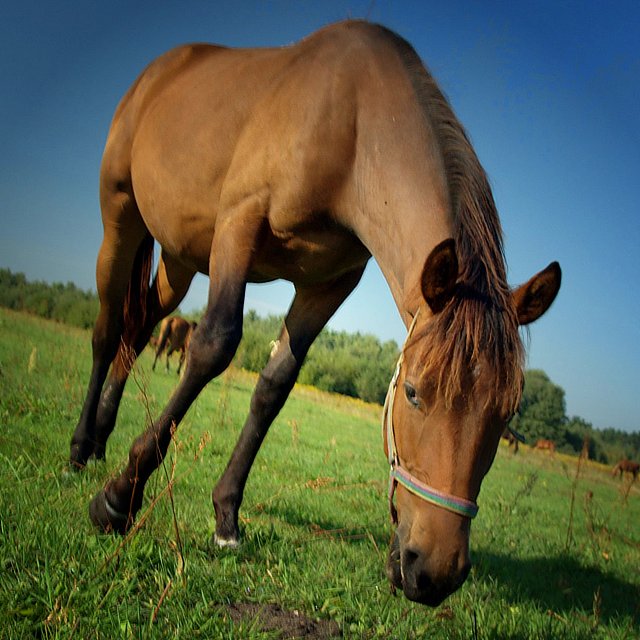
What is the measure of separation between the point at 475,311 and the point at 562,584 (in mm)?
3266

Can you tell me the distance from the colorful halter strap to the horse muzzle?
0.14 metres

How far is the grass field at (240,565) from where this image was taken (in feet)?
5.81

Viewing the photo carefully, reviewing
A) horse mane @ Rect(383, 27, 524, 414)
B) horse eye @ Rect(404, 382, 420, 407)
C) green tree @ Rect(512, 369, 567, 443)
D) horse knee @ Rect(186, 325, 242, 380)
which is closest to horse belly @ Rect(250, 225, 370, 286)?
horse knee @ Rect(186, 325, 242, 380)

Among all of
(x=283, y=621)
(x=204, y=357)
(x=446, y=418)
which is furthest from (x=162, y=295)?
(x=446, y=418)

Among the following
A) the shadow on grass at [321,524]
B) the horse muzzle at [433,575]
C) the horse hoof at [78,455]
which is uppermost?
the horse muzzle at [433,575]

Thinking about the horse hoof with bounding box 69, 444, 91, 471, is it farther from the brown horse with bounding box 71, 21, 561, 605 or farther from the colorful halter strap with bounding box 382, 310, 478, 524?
the colorful halter strap with bounding box 382, 310, 478, 524

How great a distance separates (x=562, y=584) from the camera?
156 inches

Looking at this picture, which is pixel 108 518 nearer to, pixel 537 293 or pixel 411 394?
pixel 411 394

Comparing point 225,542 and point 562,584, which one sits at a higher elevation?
point 225,542

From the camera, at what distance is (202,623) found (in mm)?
1805

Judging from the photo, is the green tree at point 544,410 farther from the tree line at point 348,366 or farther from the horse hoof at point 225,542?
the horse hoof at point 225,542

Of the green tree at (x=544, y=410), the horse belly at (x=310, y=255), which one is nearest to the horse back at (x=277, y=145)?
the horse belly at (x=310, y=255)

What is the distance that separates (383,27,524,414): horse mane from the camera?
1.75 metres

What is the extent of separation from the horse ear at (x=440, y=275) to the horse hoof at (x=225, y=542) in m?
1.67
